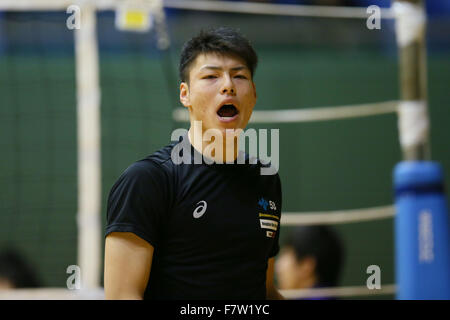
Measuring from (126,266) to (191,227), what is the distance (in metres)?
0.22

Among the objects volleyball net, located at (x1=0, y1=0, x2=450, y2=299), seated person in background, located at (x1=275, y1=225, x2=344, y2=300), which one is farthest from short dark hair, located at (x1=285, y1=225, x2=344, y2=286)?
volleyball net, located at (x1=0, y1=0, x2=450, y2=299)

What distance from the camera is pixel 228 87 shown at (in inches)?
64.4

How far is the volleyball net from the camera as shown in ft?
18.6

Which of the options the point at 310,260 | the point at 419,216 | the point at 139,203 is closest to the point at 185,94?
the point at 139,203

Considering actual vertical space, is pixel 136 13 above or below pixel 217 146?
above

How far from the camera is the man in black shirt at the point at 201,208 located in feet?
4.90

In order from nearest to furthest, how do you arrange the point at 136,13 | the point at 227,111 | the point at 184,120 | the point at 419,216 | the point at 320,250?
the point at 227,111 → the point at 419,216 → the point at 136,13 → the point at 320,250 → the point at 184,120

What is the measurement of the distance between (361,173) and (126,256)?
4865mm

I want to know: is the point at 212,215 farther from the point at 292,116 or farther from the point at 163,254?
the point at 292,116

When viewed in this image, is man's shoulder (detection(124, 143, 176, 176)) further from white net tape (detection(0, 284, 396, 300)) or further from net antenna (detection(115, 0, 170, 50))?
net antenna (detection(115, 0, 170, 50))

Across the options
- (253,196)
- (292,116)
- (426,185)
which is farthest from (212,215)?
(292,116)

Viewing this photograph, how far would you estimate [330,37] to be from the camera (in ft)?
20.6
